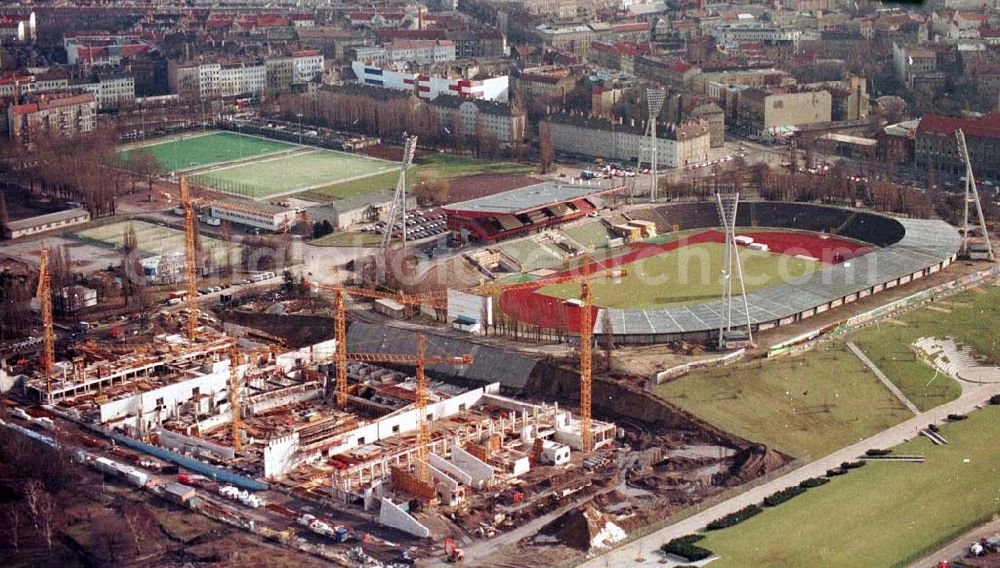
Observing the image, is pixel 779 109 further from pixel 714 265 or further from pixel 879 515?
pixel 879 515

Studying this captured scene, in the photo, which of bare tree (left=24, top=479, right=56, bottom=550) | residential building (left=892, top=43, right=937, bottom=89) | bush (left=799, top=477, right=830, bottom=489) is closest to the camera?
bare tree (left=24, top=479, right=56, bottom=550)

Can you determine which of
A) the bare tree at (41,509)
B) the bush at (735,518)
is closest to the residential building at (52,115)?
the bare tree at (41,509)

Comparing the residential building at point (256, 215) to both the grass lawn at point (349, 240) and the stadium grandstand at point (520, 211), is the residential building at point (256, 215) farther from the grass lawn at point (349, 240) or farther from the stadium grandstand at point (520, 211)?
the stadium grandstand at point (520, 211)

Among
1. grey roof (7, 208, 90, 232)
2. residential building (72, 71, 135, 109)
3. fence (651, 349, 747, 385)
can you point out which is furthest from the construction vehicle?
residential building (72, 71, 135, 109)

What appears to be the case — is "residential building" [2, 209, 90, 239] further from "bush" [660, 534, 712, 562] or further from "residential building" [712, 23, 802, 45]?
"residential building" [712, 23, 802, 45]

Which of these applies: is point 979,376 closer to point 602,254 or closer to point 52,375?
point 602,254

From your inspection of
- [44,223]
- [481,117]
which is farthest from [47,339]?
[481,117]
